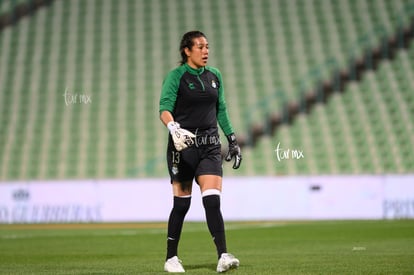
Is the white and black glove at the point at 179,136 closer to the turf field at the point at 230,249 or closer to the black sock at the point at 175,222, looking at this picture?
the black sock at the point at 175,222

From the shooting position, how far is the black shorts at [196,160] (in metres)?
8.56

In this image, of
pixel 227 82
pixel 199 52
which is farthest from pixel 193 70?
pixel 227 82

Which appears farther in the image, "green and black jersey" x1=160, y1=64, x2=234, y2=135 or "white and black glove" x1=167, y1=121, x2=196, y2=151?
"green and black jersey" x1=160, y1=64, x2=234, y2=135

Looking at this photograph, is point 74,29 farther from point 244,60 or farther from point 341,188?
point 341,188

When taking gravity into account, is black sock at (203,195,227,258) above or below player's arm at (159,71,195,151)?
below

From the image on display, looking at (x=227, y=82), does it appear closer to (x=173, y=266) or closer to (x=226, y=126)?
(x=226, y=126)

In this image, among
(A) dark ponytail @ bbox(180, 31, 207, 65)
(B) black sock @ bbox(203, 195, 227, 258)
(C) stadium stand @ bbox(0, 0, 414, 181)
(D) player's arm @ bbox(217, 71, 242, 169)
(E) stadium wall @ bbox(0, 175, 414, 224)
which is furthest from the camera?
(C) stadium stand @ bbox(0, 0, 414, 181)

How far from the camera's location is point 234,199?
2197 cm

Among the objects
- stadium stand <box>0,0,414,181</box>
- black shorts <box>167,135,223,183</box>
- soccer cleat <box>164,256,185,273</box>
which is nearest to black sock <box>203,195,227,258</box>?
black shorts <box>167,135,223,183</box>

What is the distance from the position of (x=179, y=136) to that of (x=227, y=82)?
19752mm

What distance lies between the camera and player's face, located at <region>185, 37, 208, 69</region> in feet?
28.2

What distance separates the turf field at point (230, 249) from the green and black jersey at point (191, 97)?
1.39 metres

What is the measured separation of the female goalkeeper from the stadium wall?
42.2 feet

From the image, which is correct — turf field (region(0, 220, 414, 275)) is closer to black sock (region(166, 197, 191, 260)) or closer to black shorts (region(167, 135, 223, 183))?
black sock (region(166, 197, 191, 260))
